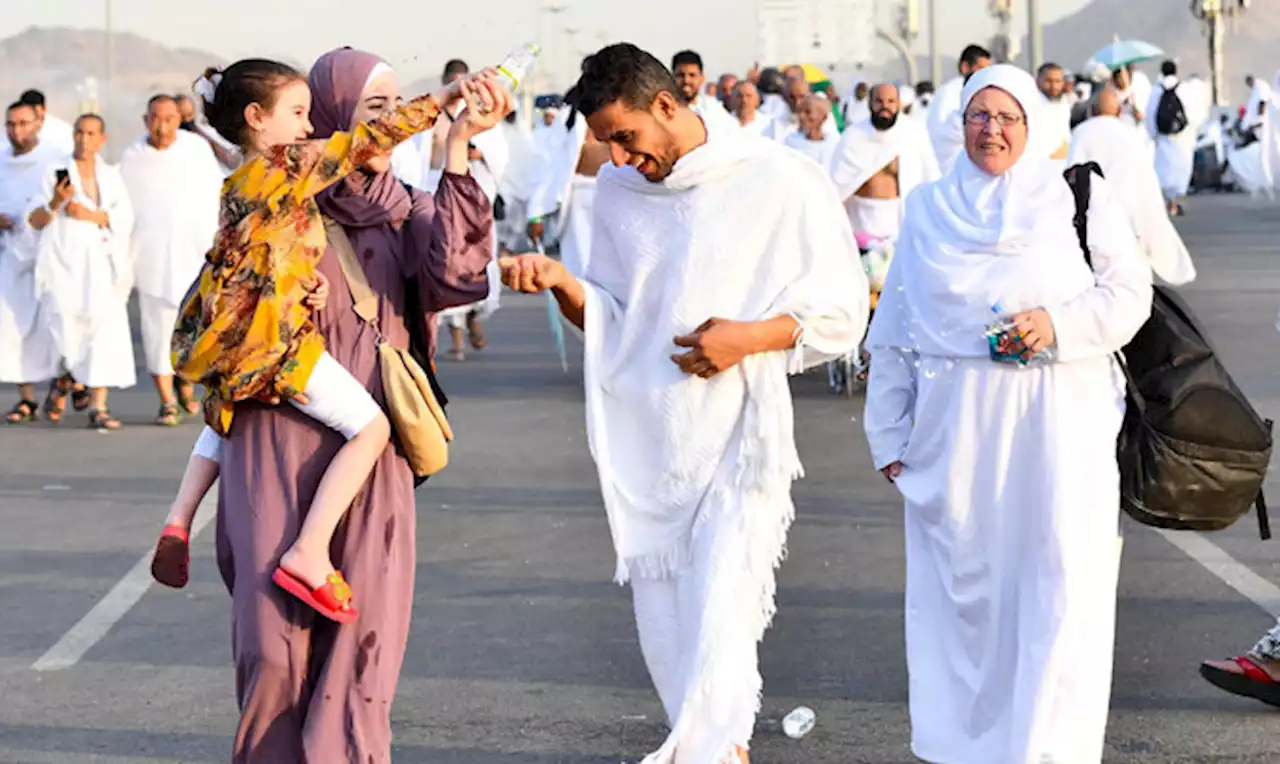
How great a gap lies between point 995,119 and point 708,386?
3.21ft

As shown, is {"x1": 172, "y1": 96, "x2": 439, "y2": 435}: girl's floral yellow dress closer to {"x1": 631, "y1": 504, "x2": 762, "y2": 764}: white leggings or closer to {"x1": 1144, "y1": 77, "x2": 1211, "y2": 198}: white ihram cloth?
{"x1": 631, "y1": 504, "x2": 762, "y2": 764}: white leggings

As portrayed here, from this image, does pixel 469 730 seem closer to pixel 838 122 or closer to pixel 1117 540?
pixel 1117 540

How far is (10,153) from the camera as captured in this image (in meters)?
15.7

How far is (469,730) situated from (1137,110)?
89.1 ft

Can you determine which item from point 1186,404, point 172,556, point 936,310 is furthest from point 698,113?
point 172,556

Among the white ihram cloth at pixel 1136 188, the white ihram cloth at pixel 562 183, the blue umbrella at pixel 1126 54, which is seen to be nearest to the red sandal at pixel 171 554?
the white ihram cloth at pixel 1136 188

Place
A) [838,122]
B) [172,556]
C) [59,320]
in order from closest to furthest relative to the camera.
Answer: [172,556]
[59,320]
[838,122]

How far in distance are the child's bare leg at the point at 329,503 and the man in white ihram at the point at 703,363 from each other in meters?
1.14

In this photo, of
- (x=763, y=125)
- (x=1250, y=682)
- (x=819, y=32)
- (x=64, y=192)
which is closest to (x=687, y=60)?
(x=64, y=192)

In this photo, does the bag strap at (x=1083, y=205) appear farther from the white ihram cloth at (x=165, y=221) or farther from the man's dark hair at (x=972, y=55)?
the man's dark hair at (x=972, y=55)

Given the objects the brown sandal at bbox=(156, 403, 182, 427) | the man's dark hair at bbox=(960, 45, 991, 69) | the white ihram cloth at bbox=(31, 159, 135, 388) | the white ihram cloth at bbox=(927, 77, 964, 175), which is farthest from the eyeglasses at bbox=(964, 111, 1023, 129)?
the man's dark hair at bbox=(960, 45, 991, 69)

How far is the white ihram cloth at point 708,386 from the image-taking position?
19.6 ft

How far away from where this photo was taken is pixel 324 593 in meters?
4.71

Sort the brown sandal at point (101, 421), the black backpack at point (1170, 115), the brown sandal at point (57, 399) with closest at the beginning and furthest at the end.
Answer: the brown sandal at point (101, 421) < the brown sandal at point (57, 399) < the black backpack at point (1170, 115)
